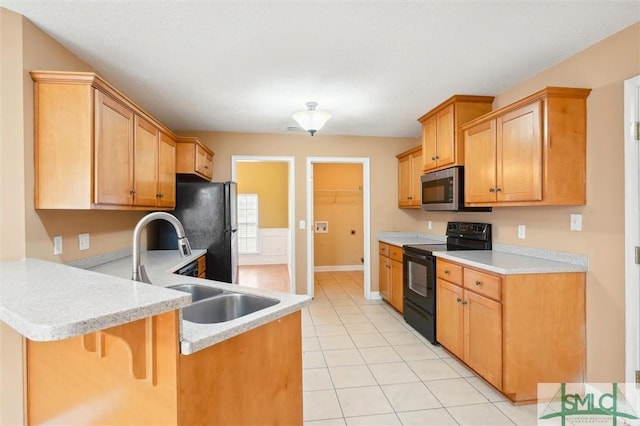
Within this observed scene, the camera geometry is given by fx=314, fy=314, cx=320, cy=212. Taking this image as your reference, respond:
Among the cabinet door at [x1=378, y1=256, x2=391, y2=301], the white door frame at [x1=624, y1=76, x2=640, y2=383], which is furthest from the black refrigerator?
the white door frame at [x1=624, y1=76, x2=640, y2=383]

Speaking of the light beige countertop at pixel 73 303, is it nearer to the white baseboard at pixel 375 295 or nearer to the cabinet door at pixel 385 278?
the cabinet door at pixel 385 278

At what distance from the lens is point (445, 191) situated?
3.16m

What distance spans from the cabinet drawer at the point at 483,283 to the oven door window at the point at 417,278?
0.66 meters

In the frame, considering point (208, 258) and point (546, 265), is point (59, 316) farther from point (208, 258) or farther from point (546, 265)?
point (208, 258)

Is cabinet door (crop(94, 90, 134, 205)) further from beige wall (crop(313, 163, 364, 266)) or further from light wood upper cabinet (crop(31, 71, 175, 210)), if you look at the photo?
beige wall (crop(313, 163, 364, 266))

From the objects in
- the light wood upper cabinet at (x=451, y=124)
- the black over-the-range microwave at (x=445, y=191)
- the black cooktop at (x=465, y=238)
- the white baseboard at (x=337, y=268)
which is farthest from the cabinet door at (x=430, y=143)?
the white baseboard at (x=337, y=268)

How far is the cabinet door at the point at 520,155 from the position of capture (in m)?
2.19

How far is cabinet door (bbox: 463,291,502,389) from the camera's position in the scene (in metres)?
2.17

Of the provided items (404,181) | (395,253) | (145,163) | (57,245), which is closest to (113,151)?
(145,163)

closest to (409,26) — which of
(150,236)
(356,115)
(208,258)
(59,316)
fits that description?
(356,115)

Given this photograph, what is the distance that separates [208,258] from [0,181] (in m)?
2.08

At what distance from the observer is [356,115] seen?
142 inches

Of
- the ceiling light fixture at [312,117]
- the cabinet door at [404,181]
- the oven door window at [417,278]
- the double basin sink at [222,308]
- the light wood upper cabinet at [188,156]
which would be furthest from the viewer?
the cabinet door at [404,181]

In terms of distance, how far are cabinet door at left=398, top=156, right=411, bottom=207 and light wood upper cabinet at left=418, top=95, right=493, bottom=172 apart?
945 mm
